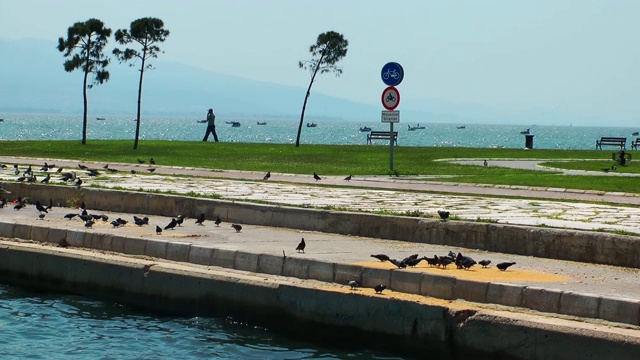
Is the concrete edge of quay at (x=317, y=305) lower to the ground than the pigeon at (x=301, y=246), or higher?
lower

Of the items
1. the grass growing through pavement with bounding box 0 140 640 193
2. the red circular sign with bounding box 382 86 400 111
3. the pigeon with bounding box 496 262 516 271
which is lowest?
the pigeon with bounding box 496 262 516 271

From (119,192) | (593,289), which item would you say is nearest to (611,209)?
(593,289)

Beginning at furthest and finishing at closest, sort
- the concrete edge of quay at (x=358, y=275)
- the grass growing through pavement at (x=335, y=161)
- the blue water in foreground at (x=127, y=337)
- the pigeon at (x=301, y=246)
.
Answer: the grass growing through pavement at (x=335, y=161)
the pigeon at (x=301, y=246)
the blue water in foreground at (x=127, y=337)
the concrete edge of quay at (x=358, y=275)

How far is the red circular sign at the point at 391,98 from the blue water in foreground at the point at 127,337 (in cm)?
1485

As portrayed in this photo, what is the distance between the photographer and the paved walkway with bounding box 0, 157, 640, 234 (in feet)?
53.9

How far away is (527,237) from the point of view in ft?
47.3

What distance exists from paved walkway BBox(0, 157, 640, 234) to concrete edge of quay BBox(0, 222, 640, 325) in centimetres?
331

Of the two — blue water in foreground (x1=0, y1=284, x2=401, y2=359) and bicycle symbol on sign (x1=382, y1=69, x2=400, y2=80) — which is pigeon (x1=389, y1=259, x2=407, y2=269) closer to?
blue water in foreground (x1=0, y1=284, x2=401, y2=359)

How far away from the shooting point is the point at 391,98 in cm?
2855

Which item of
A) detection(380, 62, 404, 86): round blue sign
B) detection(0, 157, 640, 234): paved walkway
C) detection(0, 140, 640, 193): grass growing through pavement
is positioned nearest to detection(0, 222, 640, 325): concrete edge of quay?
detection(0, 157, 640, 234): paved walkway

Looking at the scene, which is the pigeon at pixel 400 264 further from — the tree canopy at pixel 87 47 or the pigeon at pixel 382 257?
the tree canopy at pixel 87 47

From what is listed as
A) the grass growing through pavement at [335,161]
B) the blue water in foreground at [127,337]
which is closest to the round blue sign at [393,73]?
the grass growing through pavement at [335,161]

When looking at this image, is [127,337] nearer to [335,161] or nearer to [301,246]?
[301,246]

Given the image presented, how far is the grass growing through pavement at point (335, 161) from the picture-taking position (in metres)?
25.2
